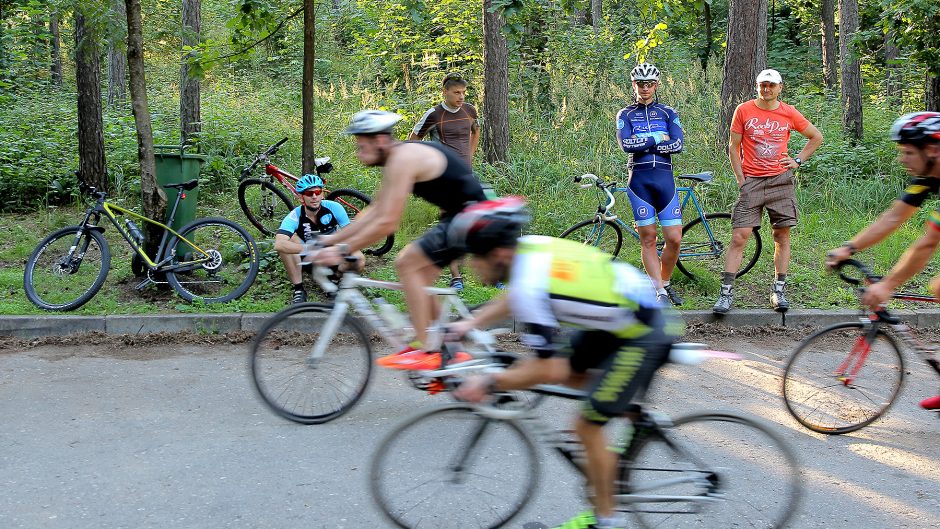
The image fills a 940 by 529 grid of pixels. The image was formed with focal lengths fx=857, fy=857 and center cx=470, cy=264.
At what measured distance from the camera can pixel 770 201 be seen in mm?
7855

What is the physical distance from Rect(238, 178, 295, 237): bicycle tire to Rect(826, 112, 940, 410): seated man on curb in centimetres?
705

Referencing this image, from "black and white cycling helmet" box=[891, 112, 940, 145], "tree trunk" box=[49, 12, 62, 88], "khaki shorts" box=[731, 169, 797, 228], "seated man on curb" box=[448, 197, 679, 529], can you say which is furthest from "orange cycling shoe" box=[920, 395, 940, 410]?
"tree trunk" box=[49, 12, 62, 88]

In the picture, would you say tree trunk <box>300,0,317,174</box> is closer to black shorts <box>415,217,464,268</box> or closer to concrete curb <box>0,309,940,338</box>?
concrete curb <box>0,309,940,338</box>

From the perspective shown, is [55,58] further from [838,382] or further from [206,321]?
[838,382]

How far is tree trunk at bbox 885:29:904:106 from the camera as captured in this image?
14.8 metres

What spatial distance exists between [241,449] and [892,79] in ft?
59.9

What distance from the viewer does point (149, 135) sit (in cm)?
857

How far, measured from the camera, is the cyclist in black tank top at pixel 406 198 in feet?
16.5

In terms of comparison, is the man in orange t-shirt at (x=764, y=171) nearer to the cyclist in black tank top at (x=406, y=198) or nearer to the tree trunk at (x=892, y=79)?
the cyclist in black tank top at (x=406, y=198)

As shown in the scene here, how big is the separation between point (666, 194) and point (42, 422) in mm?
5284

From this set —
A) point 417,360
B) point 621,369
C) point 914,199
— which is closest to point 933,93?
point 914,199

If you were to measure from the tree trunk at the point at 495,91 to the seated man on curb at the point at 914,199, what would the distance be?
7357mm

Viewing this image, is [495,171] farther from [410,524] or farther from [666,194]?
[410,524]

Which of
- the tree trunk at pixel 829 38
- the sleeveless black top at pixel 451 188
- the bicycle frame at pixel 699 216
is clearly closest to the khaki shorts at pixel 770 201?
the bicycle frame at pixel 699 216
